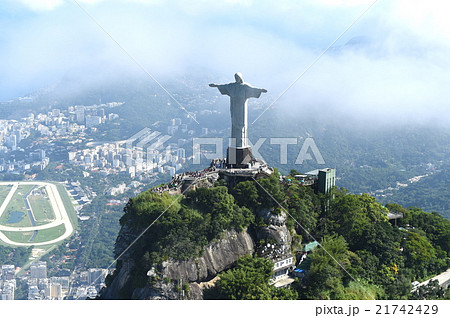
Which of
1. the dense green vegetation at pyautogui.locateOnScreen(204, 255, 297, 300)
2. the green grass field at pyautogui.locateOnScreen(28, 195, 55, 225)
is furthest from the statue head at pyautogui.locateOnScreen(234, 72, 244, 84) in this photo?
the green grass field at pyautogui.locateOnScreen(28, 195, 55, 225)

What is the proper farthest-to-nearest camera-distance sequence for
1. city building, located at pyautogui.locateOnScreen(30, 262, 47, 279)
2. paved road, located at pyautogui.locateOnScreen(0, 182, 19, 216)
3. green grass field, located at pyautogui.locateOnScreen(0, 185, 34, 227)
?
paved road, located at pyautogui.locateOnScreen(0, 182, 19, 216), green grass field, located at pyautogui.locateOnScreen(0, 185, 34, 227), city building, located at pyautogui.locateOnScreen(30, 262, 47, 279)

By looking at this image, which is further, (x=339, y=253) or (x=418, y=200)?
(x=418, y=200)

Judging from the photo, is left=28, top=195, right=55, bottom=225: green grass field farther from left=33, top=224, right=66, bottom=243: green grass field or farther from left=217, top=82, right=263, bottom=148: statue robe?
left=217, top=82, right=263, bottom=148: statue robe

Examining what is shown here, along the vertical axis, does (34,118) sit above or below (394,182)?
above

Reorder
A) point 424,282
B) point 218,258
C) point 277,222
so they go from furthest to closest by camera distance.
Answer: point 424,282
point 277,222
point 218,258

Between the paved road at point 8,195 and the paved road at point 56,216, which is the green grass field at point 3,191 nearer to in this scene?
the paved road at point 8,195

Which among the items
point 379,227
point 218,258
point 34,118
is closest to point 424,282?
point 379,227

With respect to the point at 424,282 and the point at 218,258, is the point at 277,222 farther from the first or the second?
the point at 424,282

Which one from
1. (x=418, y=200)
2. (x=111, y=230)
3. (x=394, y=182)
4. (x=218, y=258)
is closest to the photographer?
(x=218, y=258)

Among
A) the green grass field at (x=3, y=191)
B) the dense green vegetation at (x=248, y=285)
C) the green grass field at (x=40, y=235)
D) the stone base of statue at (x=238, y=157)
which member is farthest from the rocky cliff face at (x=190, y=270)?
the green grass field at (x=3, y=191)
